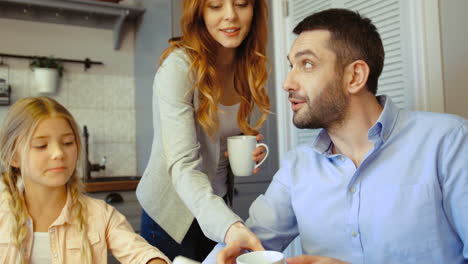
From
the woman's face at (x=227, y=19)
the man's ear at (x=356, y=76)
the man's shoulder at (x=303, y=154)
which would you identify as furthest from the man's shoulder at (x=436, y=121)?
the woman's face at (x=227, y=19)

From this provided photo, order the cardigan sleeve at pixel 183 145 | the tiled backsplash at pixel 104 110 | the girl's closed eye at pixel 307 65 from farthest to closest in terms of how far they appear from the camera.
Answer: the tiled backsplash at pixel 104 110
the girl's closed eye at pixel 307 65
the cardigan sleeve at pixel 183 145

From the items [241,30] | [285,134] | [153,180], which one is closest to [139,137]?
[285,134]

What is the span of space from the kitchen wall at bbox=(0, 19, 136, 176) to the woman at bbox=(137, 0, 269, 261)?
5.64ft

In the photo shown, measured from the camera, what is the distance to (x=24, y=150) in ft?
3.99

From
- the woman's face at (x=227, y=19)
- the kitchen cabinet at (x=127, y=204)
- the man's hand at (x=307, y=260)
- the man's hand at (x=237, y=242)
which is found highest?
the woman's face at (x=227, y=19)

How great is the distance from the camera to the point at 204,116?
1.18 metres

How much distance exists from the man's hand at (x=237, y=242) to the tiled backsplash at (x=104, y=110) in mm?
2199

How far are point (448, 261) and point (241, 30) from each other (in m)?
0.77

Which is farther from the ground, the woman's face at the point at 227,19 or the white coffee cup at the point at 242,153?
the woman's face at the point at 227,19

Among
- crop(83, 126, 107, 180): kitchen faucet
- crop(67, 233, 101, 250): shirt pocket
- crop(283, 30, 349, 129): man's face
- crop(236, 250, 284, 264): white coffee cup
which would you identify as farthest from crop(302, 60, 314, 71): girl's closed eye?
crop(83, 126, 107, 180): kitchen faucet

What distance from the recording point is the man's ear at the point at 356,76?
3.68 feet

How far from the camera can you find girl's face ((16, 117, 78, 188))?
120 centimetres

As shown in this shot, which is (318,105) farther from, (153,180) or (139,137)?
(139,137)

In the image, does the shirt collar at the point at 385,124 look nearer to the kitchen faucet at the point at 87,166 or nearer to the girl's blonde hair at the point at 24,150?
the girl's blonde hair at the point at 24,150
